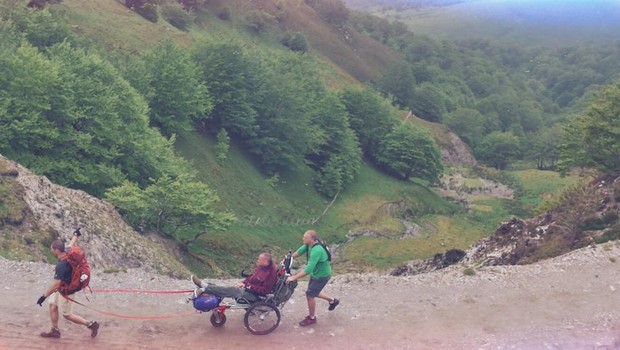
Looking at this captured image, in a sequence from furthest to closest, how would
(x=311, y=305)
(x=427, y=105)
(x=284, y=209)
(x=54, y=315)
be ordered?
1. (x=427, y=105)
2. (x=284, y=209)
3. (x=311, y=305)
4. (x=54, y=315)

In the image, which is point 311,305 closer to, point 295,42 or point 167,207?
point 167,207

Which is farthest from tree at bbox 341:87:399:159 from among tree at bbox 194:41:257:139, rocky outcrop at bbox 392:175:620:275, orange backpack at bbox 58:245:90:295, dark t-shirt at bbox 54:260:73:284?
dark t-shirt at bbox 54:260:73:284

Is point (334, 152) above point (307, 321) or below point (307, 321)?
below

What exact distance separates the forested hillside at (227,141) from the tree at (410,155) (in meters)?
0.20

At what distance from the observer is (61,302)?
1236 cm

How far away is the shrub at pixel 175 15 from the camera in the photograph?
8819cm

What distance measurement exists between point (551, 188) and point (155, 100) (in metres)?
59.0

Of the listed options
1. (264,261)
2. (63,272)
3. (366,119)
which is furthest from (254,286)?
(366,119)

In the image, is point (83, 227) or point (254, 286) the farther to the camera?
point (83, 227)

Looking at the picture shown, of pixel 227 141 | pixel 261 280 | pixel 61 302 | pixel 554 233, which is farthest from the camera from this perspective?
pixel 227 141

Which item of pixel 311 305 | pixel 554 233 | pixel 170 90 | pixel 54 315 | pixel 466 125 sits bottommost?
pixel 466 125

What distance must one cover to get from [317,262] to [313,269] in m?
0.20

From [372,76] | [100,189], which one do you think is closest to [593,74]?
[372,76]

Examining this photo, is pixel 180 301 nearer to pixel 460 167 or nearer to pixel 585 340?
pixel 585 340
